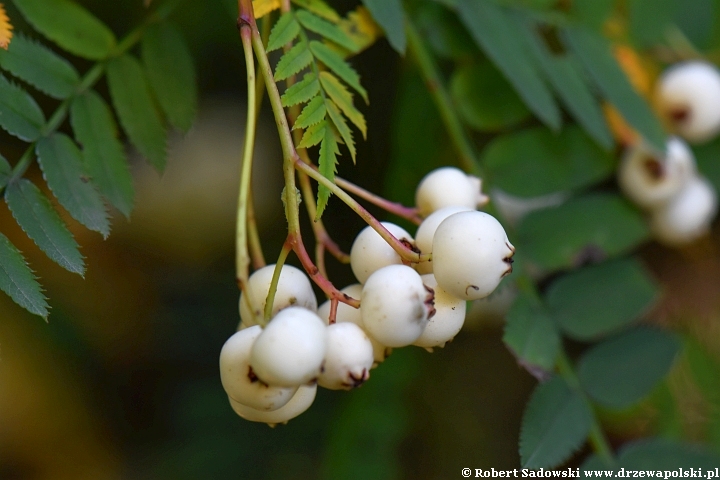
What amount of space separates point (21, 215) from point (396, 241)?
30 centimetres

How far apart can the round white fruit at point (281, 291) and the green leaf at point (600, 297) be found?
1.25 ft

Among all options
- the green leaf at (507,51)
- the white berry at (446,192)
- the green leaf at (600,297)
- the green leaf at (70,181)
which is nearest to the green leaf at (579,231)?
the green leaf at (600,297)

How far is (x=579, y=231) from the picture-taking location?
2.55 ft

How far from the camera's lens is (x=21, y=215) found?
479 millimetres

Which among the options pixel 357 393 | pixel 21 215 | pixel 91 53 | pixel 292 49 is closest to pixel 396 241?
pixel 292 49

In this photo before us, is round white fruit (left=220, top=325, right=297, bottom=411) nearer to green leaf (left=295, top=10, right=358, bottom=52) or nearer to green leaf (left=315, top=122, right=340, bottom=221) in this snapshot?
green leaf (left=315, top=122, right=340, bottom=221)

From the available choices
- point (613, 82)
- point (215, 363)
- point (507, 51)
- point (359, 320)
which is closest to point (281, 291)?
point (359, 320)

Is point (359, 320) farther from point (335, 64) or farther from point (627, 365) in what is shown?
point (627, 365)

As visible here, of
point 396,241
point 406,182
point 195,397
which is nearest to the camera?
point 396,241

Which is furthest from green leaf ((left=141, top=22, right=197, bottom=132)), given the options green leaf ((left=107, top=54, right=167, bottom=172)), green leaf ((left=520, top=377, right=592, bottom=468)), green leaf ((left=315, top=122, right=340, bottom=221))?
green leaf ((left=520, top=377, right=592, bottom=468))

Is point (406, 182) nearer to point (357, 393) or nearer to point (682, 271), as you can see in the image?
point (357, 393)

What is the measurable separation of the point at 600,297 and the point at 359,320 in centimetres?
43

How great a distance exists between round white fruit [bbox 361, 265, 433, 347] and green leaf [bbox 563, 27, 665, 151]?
0.50 metres

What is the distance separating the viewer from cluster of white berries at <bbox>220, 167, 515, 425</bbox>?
1.21 feet
